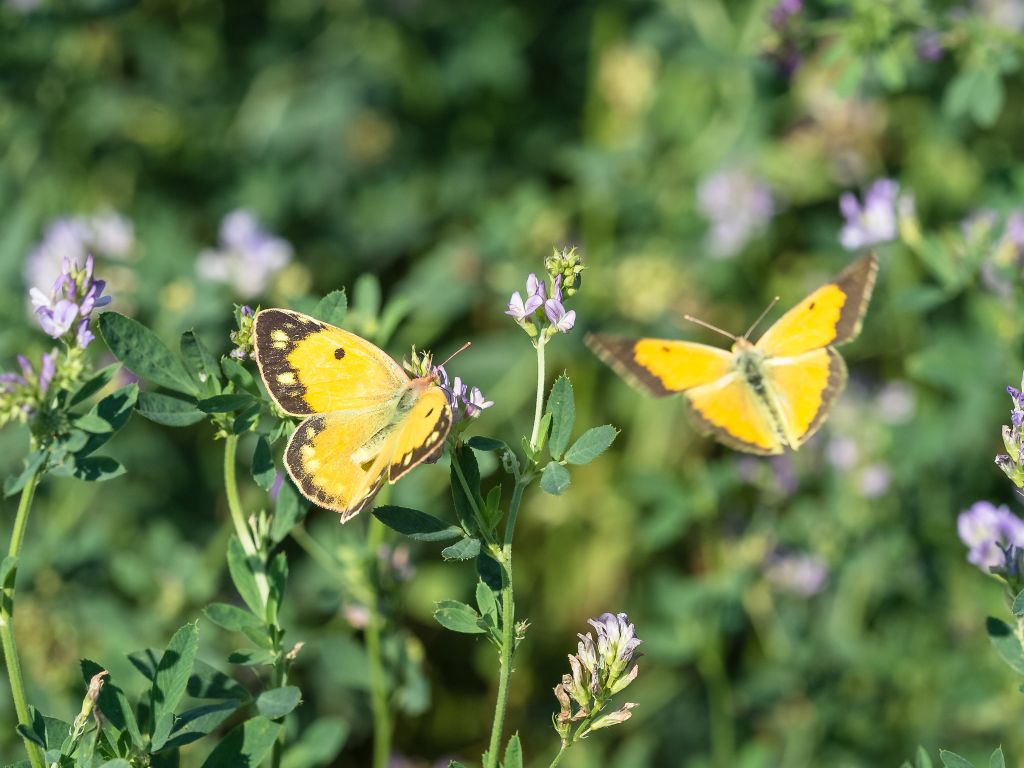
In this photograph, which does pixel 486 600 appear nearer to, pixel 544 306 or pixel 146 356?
pixel 544 306

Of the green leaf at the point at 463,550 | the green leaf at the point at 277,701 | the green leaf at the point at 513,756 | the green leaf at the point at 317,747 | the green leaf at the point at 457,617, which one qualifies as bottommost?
the green leaf at the point at 317,747

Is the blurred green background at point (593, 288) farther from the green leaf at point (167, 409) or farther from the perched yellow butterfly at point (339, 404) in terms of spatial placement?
the green leaf at point (167, 409)

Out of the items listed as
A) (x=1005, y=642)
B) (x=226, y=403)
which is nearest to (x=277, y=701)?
(x=226, y=403)

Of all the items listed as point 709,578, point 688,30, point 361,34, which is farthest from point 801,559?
point 361,34

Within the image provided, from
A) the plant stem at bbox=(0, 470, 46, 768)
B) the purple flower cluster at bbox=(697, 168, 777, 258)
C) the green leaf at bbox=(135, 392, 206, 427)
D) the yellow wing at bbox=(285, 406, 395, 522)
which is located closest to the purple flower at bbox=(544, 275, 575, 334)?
the yellow wing at bbox=(285, 406, 395, 522)

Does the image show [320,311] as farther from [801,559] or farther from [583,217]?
[583,217]

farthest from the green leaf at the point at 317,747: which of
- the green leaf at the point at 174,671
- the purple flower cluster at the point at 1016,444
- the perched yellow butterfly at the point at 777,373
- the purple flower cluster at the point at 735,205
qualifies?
the purple flower cluster at the point at 735,205

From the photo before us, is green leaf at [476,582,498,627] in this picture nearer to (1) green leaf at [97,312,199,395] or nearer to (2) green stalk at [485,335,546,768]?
(2) green stalk at [485,335,546,768]
